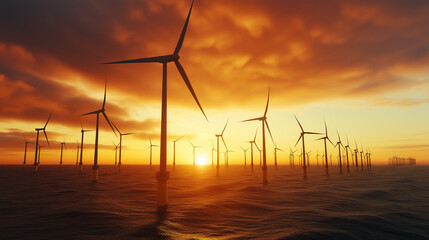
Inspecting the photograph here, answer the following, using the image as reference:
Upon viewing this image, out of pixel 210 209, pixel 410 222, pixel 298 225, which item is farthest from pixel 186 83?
pixel 410 222

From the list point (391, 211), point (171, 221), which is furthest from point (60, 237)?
point (391, 211)

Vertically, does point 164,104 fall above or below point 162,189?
above

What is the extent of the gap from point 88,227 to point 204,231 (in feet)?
29.8

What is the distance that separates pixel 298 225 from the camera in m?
19.4

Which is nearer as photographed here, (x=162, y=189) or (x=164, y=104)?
(x=162, y=189)

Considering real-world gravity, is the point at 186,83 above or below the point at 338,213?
above

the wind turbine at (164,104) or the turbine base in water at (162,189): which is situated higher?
the wind turbine at (164,104)

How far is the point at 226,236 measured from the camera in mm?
16719

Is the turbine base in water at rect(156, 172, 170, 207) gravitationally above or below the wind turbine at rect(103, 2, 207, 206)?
below

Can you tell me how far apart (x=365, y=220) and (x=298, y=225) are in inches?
283

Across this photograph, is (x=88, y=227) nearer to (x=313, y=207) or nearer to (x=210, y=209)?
(x=210, y=209)

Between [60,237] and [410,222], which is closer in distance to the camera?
[60,237]

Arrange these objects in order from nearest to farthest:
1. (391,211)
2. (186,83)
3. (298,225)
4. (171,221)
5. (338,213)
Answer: (298,225) → (171,221) → (338,213) → (391,211) → (186,83)

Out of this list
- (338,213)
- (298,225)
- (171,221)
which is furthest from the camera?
(338,213)
